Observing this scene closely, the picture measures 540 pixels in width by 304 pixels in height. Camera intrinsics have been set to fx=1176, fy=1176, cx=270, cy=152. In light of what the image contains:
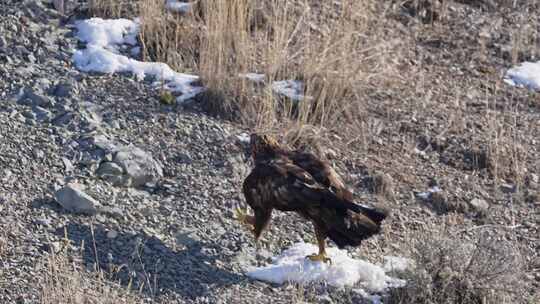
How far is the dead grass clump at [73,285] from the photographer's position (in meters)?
6.34

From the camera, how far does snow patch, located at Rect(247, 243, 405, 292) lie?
23.8 ft

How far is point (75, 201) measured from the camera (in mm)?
7504

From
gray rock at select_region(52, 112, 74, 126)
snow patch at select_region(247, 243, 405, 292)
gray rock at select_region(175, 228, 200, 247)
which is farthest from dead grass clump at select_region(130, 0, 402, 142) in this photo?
snow patch at select_region(247, 243, 405, 292)

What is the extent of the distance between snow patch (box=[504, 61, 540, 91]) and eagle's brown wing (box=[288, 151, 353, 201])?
350cm

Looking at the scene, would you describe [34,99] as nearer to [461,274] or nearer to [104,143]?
[104,143]

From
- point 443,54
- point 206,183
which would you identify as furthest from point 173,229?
point 443,54

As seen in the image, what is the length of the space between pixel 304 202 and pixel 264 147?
0.69 meters

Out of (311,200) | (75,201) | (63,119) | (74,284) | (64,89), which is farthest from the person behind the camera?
(64,89)

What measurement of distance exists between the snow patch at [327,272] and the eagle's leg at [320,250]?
0.09ft

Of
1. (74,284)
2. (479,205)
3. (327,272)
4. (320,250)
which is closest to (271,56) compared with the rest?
(479,205)

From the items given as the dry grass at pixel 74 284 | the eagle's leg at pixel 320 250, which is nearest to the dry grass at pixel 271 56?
the eagle's leg at pixel 320 250

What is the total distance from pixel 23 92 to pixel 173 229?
1903 mm

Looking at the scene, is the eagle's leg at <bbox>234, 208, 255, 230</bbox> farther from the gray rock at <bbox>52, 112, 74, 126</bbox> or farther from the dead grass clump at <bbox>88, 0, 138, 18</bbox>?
the dead grass clump at <bbox>88, 0, 138, 18</bbox>

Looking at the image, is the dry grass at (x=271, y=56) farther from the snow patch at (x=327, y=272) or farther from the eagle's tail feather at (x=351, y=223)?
the eagle's tail feather at (x=351, y=223)
